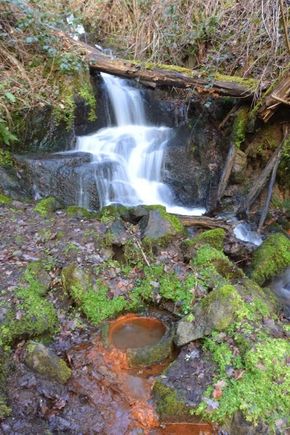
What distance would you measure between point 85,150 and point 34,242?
330 centimetres

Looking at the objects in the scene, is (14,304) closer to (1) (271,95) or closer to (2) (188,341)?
(2) (188,341)

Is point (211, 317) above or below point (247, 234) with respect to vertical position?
above

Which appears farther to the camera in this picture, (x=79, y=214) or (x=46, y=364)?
(x=79, y=214)

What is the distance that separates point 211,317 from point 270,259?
2.35m

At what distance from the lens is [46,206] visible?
20.8ft

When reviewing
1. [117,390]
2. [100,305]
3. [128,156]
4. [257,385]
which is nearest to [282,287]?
[257,385]

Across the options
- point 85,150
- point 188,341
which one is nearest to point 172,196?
point 85,150

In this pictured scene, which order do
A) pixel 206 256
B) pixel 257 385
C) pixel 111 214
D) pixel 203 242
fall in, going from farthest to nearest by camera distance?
pixel 111 214 → pixel 203 242 → pixel 206 256 → pixel 257 385

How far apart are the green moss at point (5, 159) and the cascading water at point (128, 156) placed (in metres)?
1.37

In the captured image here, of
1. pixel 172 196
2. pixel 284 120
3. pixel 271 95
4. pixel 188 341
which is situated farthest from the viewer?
pixel 172 196

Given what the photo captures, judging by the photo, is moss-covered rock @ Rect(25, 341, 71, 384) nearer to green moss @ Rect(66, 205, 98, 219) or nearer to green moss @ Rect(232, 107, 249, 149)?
green moss @ Rect(66, 205, 98, 219)

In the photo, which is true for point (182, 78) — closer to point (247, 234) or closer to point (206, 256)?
point (247, 234)

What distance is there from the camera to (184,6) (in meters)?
9.80

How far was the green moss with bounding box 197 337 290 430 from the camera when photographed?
3.30 meters
